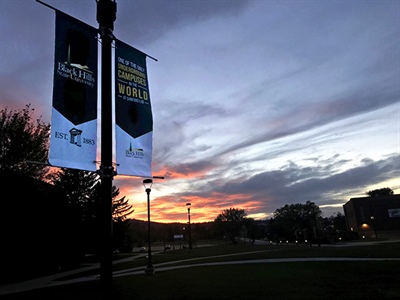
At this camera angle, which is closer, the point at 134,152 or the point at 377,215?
the point at 134,152

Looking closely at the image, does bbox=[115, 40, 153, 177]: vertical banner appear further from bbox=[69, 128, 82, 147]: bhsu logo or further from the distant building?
the distant building

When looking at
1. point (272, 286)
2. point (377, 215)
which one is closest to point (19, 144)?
point (272, 286)

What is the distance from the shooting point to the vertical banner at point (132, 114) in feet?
17.7

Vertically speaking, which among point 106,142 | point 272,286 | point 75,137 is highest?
point 75,137

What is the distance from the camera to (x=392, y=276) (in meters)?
12.0

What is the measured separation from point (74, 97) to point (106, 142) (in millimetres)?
929

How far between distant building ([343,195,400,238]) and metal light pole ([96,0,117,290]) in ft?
307

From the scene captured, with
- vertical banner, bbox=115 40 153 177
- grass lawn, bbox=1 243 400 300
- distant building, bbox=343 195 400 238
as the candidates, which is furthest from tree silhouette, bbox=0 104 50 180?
distant building, bbox=343 195 400 238

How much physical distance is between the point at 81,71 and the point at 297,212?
12451 cm

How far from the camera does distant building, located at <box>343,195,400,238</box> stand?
86250mm

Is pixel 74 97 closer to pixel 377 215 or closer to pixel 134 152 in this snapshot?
pixel 134 152

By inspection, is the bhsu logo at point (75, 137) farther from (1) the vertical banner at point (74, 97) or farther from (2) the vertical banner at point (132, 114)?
(2) the vertical banner at point (132, 114)

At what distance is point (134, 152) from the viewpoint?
5.63 m

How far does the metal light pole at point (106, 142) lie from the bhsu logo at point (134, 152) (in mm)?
804
